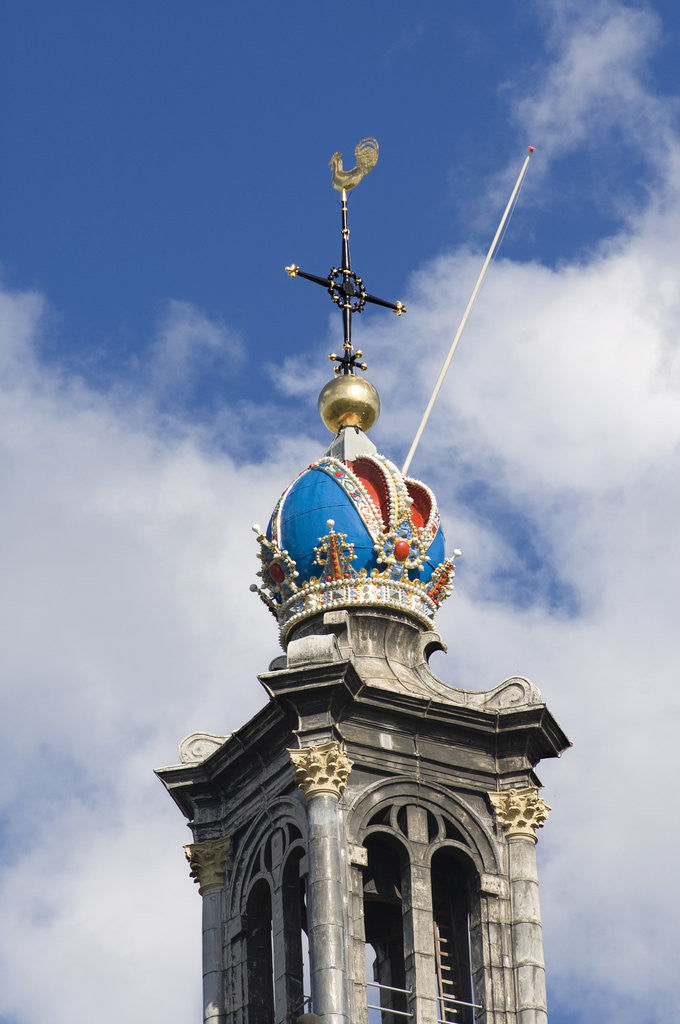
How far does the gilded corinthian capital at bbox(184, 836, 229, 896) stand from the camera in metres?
50.7

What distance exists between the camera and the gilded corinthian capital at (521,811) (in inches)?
1957

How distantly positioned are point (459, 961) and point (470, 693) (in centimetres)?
476

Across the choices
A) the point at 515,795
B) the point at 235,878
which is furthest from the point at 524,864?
the point at 235,878

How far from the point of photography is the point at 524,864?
49.4 m

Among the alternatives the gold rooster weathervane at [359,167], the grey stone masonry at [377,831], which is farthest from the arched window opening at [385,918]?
the gold rooster weathervane at [359,167]

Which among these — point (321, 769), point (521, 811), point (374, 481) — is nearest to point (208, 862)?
point (321, 769)

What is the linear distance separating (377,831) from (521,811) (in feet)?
8.82

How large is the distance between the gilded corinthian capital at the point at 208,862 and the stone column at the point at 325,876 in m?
2.83

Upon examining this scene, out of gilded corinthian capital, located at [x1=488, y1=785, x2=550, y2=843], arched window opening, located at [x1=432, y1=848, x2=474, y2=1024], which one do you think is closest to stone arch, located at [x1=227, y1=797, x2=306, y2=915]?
arched window opening, located at [x1=432, y1=848, x2=474, y2=1024]

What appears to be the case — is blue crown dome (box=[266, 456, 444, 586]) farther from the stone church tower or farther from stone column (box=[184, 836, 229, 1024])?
stone column (box=[184, 836, 229, 1024])

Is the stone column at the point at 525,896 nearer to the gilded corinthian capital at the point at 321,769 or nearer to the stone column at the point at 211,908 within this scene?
the gilded corinthian capital at the point at 321,769

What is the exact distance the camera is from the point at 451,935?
4950cm

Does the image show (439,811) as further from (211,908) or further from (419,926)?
(211,908)

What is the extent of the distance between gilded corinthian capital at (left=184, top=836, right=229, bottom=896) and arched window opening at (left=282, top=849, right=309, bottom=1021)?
5.68 feet
